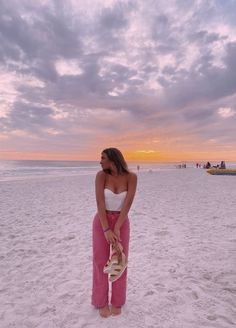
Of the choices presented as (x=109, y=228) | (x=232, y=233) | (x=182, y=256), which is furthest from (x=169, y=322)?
(x=232, y=233)

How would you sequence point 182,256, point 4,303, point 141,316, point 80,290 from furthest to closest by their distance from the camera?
1. point 182,256
2. point 80,290
3. point 4,303
4. point 141,316

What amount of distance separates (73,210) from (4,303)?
21.2ft

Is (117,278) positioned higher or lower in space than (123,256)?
lower

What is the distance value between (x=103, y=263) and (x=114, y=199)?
90 centimetres

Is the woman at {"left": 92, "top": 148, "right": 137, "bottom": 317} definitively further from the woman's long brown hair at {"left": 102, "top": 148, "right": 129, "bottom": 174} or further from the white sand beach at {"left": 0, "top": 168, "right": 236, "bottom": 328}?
the white sand beach at {"left": 0, "top": 168, "right": 236, "bottom": 328}

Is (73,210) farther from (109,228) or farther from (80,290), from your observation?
(109,228)

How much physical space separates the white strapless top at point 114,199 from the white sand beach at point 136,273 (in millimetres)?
1475

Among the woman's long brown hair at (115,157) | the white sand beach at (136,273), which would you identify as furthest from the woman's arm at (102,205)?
the white sand beach at (136,273)

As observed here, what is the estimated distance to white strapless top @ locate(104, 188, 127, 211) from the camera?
3.10 m

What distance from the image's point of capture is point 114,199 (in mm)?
3104

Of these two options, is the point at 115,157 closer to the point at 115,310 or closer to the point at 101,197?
the point at 101,197

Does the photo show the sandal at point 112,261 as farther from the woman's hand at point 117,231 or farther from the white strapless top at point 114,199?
the white strapless top at point 114,199

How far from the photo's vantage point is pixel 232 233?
6.79m

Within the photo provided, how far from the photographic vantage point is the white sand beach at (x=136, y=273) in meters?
3.30
